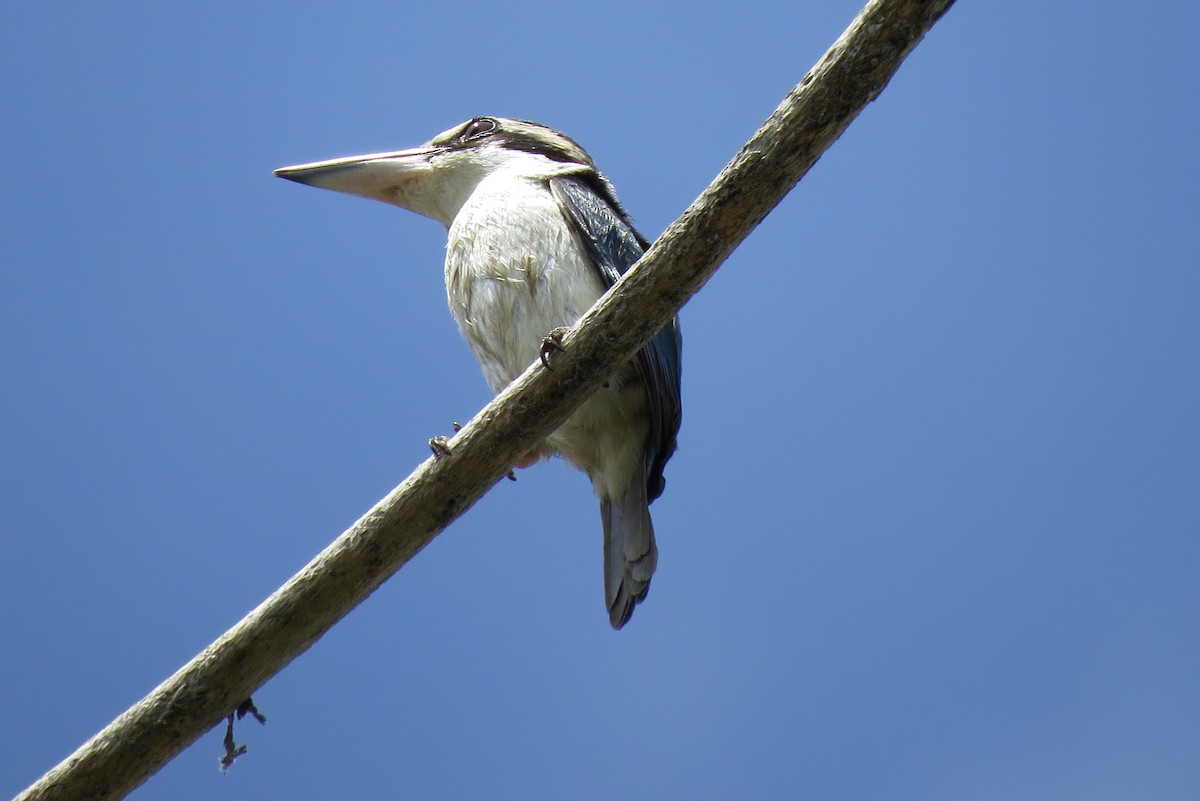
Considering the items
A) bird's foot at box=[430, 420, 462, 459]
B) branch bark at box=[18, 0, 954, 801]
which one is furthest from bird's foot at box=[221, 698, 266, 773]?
bird's foot at box=[430, 420, 462, 459]

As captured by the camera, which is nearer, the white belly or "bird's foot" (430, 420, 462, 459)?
"bird's foot" (430, 420, 462, 459)

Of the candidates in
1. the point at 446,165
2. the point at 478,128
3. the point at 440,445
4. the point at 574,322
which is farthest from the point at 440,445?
the point at 478,128

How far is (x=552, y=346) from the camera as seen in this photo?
3264mm

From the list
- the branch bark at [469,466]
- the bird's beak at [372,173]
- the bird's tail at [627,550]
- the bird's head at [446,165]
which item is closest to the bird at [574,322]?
the bird's tail at [627,550]

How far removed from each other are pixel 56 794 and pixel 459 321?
6.33 feet

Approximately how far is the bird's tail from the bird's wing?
0.13 meters

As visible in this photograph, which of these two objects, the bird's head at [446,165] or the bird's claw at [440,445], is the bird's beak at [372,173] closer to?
the bird's head at [446,165]

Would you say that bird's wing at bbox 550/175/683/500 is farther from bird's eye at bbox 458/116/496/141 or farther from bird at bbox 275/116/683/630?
bird's eye at bbox 458/116/496/141

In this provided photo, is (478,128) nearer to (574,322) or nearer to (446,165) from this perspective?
(446,165)

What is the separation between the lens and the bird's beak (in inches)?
188

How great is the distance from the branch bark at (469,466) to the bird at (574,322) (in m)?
0.57

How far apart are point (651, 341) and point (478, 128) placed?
1508 mm

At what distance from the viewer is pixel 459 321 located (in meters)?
4.32

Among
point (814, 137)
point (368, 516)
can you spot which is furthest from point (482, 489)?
point (814, 137)
